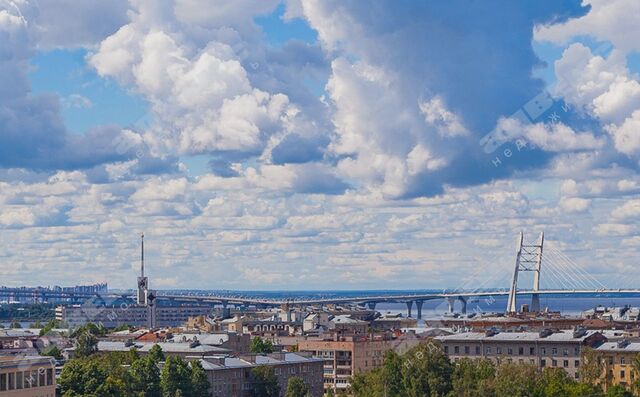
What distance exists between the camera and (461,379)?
61.2m

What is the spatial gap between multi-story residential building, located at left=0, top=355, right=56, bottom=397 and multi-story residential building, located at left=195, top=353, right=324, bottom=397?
19.2 metres

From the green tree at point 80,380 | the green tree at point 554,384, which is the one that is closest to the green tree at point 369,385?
the green tree at point 554,384

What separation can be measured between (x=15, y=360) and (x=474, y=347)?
1361 inches

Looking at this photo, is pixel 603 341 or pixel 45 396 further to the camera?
pixel 603 341

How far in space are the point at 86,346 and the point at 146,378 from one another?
15515mm

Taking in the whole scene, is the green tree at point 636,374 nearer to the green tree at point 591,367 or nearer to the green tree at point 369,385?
the green tree at point 591,367

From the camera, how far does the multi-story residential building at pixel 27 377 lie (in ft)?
164

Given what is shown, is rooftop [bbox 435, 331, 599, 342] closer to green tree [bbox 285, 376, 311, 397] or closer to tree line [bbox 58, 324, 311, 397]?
tree line [bbox 58, 324, 311, 397]

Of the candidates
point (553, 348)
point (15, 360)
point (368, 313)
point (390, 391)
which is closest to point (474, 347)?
point (553, 348)

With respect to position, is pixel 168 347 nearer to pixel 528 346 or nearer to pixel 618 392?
pixel 528 346

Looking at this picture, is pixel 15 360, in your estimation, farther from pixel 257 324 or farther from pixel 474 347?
pixel 257 324

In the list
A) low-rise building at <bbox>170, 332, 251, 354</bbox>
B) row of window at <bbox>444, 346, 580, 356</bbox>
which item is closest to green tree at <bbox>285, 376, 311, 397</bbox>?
row of window at <bbox>444, 346, 580, 356</bbox>

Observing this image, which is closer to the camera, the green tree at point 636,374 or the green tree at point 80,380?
the green tree at point 80,380

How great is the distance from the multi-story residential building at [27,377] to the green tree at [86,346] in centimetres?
2549
